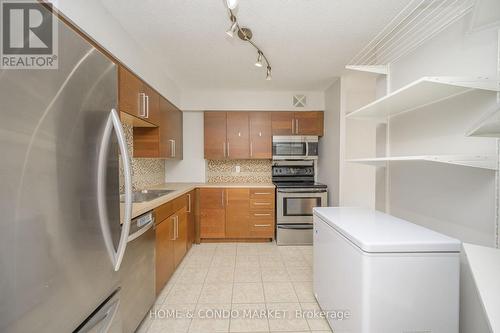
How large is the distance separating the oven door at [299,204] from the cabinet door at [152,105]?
1929 mm

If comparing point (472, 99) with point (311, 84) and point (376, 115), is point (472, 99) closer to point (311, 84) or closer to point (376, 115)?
point (376, 115)

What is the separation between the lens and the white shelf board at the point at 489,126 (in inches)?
26.8

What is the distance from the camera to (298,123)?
3535mm

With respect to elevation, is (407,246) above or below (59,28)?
below

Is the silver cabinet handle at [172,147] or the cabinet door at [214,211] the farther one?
the cabinet door at [214,211]

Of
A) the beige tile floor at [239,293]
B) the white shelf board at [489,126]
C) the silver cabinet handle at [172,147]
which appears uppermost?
the silver cabinet handle at [172,147]

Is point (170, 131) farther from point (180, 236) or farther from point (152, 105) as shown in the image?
point (180, 236)

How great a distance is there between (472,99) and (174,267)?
275cm

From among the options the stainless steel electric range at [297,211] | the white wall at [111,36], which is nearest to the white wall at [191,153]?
the white wall at [111,36]

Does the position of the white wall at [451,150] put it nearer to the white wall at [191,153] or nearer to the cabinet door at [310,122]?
the cabinet door at [310,122]

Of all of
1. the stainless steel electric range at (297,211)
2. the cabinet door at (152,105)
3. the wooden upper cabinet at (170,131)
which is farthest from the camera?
the stainless steel electric range at (297,211)

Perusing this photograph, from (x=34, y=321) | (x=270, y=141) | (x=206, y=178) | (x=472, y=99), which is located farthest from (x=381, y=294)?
(x=206, y=178)

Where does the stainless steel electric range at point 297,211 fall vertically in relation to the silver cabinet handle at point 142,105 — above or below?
below

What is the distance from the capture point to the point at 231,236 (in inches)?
130
